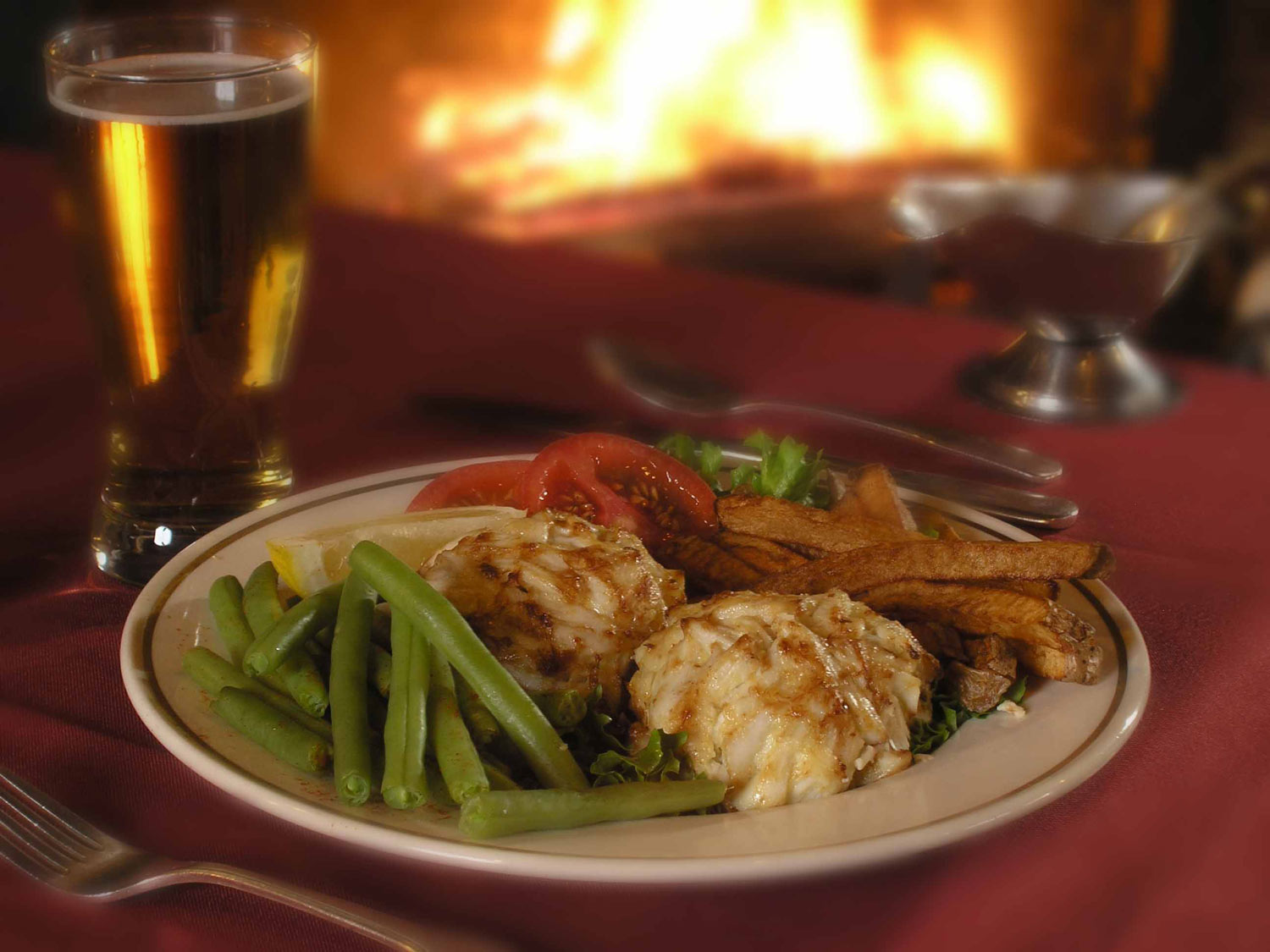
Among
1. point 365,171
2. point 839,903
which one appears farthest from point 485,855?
point 365,171

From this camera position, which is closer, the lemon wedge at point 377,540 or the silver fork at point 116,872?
the silver fork at point 116,872

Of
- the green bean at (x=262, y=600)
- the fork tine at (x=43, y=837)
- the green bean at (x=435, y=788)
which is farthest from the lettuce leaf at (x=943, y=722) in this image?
the fork tine at (x=43, y=837)

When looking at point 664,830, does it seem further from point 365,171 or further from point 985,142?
point 985,142

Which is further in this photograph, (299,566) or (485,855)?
(299,566)

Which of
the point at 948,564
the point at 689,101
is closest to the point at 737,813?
the point at 948,564

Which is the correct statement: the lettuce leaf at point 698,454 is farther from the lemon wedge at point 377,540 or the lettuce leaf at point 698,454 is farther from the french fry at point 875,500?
the lemon wedge at point 377,540
